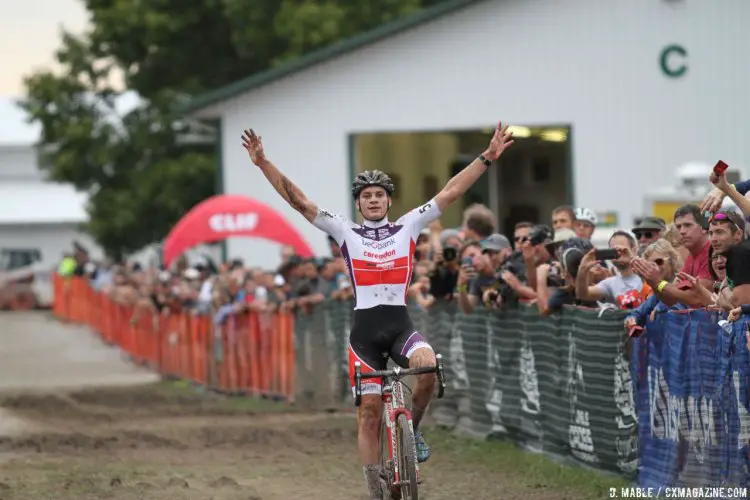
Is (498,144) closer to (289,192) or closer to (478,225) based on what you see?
(289,192)

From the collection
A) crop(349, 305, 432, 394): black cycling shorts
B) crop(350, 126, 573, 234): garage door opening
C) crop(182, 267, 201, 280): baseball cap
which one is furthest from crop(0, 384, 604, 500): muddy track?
crop(350, 126, 573, 234): garage door opening

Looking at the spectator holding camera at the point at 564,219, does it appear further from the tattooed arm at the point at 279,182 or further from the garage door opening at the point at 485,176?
the garage door opening at the point at 485,176

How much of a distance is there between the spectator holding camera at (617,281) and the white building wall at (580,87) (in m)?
15.9

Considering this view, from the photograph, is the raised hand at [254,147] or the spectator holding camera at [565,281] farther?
the spectator holding camera at [565,281]

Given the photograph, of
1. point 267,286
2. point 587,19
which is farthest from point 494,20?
point 267,286

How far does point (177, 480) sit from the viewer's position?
13.1 meters

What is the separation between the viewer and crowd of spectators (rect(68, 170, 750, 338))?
396 inches

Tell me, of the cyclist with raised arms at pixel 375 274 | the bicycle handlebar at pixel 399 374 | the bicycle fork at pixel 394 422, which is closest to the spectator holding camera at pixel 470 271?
the cyclist with raised arms at pixel 375 274

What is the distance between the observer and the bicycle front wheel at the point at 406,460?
997 centimetres

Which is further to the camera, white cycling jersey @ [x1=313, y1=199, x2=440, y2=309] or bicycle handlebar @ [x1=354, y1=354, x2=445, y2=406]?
white cycling jersey @ [x1=313, y1=199, x2=440, y2=309]

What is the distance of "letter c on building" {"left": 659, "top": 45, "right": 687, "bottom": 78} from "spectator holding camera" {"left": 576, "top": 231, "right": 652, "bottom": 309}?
53.1 ft

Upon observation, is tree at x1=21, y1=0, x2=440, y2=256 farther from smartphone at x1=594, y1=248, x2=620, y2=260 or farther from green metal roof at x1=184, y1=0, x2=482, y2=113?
smartphone at x1=594, y1=248, x2=620, y2=260

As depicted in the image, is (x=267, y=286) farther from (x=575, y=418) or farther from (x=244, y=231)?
(x=575, y=418)

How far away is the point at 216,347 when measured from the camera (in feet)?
79.3
